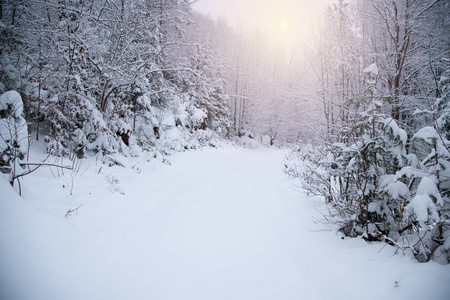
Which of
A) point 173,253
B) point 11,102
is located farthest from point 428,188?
point 11,102

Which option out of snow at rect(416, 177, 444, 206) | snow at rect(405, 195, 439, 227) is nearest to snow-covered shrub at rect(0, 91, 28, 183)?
snow at rect(405, 195, 439, 227)

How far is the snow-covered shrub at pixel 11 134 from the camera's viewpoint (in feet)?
8.07

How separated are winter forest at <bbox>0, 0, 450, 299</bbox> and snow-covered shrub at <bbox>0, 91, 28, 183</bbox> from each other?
21 millimetres

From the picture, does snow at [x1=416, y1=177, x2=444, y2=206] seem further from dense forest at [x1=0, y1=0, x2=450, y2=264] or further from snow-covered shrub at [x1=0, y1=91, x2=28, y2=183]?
snow-covered shrub at [x1=0, y1=91, x2=28, y2=183]

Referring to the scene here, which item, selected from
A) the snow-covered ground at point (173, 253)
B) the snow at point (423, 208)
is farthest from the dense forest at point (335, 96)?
the snow-covered ground at point (173, 253)

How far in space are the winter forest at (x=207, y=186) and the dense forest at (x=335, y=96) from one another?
30mm

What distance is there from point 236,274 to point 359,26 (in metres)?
8.43

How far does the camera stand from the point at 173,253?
2420 mm

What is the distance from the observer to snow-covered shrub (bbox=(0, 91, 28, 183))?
246cm

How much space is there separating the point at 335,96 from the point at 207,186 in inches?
217

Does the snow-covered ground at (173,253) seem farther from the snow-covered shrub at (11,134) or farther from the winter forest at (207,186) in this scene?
the snow-covered shrub at (11,134)

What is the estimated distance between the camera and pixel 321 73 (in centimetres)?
700

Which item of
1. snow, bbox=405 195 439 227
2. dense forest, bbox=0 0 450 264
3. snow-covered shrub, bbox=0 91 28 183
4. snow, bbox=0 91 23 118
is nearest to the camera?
snow, bbox=405 195 439 227

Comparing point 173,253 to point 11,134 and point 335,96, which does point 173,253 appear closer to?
point 11,134
